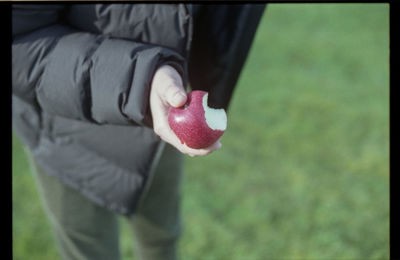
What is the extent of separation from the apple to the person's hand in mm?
15

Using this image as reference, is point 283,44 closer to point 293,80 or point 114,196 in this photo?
point 293,80

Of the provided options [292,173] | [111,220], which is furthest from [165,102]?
[292,173]

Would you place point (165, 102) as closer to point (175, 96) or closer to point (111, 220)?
point (175, 96)

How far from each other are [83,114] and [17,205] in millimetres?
1035

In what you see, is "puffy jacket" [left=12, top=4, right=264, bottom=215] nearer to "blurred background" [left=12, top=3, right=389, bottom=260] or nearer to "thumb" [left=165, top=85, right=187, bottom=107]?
"thumb" [left=165, top=85, right=187, bottom=107]

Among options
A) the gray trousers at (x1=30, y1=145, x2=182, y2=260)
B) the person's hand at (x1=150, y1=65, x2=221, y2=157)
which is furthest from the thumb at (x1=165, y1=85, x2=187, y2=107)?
the gray trousers at (x1=30, y1=145, x2=182, y2=260)

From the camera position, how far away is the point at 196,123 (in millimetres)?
734

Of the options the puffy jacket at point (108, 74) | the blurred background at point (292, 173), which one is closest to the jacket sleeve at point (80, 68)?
the puffy jacket at point (108, 74)

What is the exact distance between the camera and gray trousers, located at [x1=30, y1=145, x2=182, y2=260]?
110 centimetres

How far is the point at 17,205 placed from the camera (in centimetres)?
178

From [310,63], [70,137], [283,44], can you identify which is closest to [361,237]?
[70,137]

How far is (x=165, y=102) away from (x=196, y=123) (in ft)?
0.24

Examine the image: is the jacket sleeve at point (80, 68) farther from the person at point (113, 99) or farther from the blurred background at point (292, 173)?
the blurred background at point (292, 173)

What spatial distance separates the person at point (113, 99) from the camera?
2.71 feet
